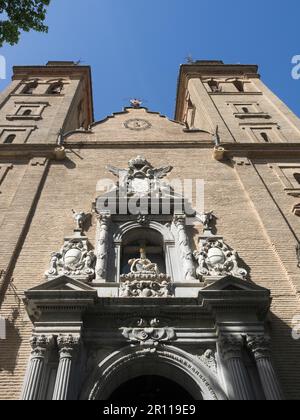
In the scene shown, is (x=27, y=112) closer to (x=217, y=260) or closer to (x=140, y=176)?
(x=140, y=176)

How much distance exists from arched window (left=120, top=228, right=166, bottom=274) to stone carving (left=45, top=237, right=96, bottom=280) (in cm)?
107

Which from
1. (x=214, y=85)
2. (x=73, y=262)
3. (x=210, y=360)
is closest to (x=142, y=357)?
(x=210, y=360)

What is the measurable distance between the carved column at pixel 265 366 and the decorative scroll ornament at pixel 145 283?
2.09m

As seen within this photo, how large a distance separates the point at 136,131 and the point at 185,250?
27.1 feet

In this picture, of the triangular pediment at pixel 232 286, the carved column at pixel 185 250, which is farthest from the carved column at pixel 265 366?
the carved column at pixel 185 250

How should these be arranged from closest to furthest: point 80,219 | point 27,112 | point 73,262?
point 73,262, point 80,219, point 27,112

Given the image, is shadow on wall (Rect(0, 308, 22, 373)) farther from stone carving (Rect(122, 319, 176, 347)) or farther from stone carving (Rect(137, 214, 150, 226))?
stone carving (Rect(137, 214, 150, 226))

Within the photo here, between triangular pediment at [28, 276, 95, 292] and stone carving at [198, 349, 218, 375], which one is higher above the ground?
triangular pediment at [28, 276, 95, 292]

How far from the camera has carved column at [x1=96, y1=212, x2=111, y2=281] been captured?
31.5ft

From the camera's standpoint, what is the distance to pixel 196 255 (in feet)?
33.6

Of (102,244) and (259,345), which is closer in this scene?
(259,345)

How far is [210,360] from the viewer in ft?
26.0

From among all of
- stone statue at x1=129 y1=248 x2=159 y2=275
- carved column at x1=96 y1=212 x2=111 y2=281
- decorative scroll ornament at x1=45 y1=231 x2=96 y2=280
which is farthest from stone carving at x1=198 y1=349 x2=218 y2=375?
decorative scroll ornament at x1=45 y1=231 x2=96 y2=280

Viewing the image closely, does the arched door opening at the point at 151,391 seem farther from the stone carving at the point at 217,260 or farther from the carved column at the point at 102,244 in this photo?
the stone carving at the point at 217,260
